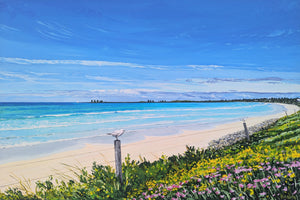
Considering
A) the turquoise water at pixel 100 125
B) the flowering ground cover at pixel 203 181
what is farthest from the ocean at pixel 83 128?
the flowering ground cover at pixel 203 181

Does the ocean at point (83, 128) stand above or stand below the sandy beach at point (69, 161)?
above

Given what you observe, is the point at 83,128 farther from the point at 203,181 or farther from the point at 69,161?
the point at 203,181

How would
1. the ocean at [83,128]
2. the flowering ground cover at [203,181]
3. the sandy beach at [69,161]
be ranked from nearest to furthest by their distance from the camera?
the flowering ground cover at [203,181] → the sandy beach at [69,161] → the ocean at [83,128]

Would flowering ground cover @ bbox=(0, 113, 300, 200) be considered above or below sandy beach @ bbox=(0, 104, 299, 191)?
above

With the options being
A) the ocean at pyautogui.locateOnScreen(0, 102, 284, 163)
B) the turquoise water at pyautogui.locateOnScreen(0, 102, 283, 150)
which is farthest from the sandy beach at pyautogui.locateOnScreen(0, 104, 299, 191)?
the turquoise water at pyautogui.locateOnScreen(0, 102, 283, 150)

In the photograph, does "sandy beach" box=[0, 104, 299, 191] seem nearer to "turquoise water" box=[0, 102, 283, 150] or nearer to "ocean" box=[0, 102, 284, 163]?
"ocean" box=[0, 102, 284, 163]

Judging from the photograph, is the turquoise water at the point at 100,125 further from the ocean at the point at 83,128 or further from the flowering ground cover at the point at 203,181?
the flowering ground cover at the point at 203,181

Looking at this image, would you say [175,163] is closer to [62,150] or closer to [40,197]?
[40,197]

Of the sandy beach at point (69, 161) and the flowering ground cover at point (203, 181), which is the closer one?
the flowering ground cover at point (203, 181)

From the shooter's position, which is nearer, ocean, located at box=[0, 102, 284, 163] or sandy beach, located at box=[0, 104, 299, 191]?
sandy beach, located at box=[0, 104, 299, 191]

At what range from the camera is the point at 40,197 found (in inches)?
235

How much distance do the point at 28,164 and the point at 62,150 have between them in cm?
272

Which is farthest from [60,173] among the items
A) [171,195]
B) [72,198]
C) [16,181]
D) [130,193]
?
[171,195]

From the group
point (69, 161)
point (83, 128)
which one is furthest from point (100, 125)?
point (69, 161)
